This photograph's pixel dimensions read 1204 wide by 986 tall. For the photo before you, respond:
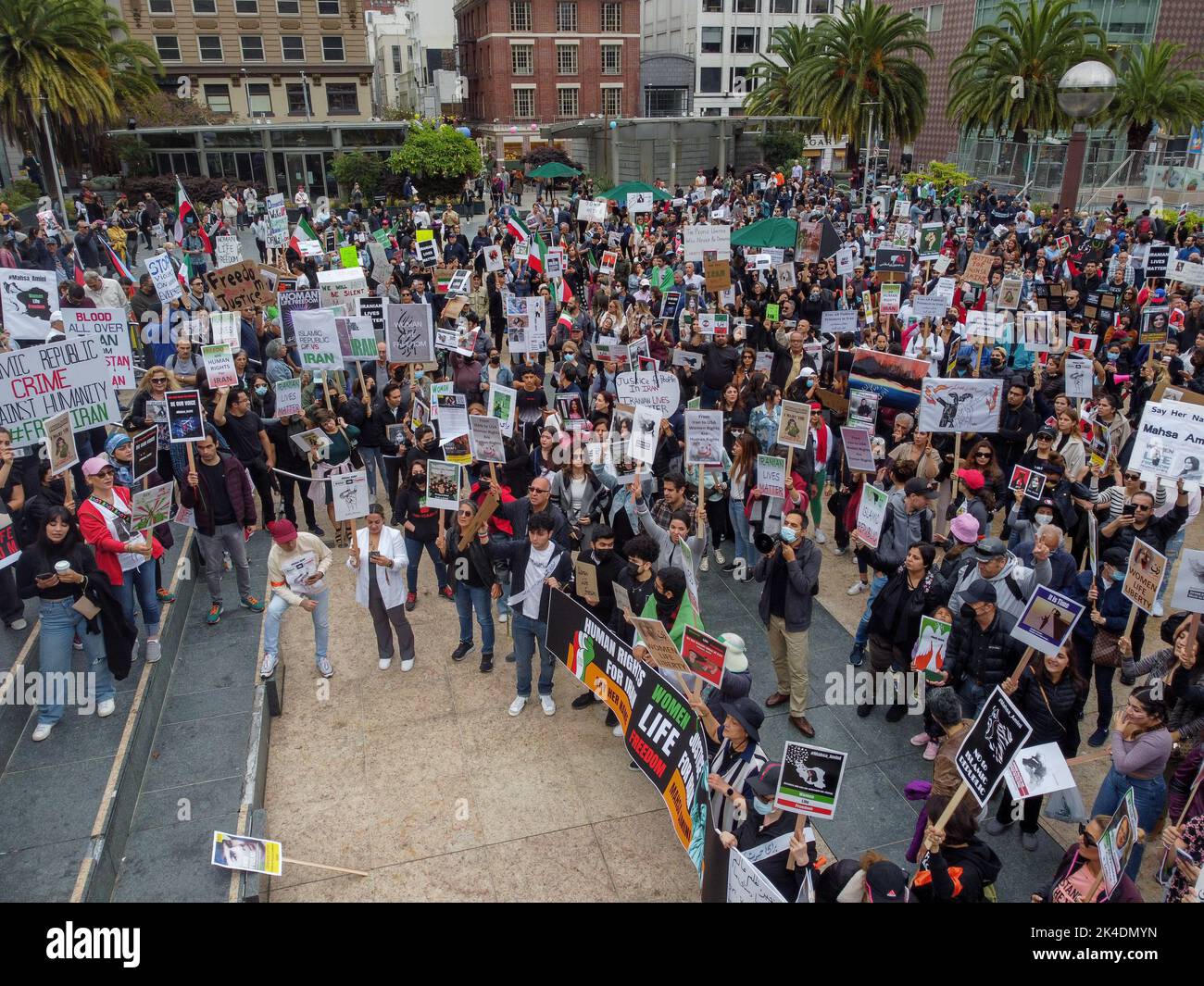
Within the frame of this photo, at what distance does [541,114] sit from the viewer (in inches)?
2825

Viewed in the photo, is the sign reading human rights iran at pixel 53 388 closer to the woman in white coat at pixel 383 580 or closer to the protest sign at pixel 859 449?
the woman in white coat at pixel 383 580

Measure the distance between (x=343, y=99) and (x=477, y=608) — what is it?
2487 inches

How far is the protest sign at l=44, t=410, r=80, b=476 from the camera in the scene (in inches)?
324

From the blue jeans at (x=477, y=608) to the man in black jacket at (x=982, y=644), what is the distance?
13.7 ft

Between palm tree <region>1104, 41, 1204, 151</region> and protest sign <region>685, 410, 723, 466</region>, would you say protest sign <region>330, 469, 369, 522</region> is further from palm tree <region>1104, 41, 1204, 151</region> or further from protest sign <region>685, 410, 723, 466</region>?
palm tree <region>1104, 41, 1204, 151</region>

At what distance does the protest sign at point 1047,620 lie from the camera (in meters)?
6.08

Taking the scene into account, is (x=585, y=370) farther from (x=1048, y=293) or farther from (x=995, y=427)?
(x=1048, y=293)

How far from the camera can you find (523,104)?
71.7 meters

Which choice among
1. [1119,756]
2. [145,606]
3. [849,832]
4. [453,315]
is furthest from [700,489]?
[453,315]

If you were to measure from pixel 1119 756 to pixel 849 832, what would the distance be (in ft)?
6.33

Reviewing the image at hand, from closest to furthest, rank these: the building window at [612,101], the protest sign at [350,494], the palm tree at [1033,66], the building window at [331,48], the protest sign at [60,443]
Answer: the protest sign at [60,443]
the protest sign at [350,494]
the palm tree at [1033,66]
the building window at [331,48]
the building window at [612,101]

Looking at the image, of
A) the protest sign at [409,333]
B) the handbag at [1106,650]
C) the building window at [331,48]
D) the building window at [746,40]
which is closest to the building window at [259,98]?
the building window at [331,48]

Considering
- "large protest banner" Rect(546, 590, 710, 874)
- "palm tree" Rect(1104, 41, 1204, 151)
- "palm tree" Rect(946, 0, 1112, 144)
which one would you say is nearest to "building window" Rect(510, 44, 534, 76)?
"palm tree" Rect(946, 0, 1112, 144)

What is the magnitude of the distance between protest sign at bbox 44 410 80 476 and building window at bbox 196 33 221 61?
6059 cm
